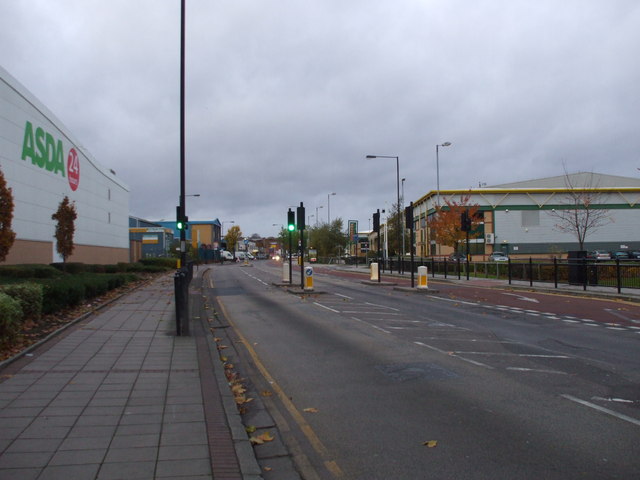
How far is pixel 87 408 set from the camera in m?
5.87

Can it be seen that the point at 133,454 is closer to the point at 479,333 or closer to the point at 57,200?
the point at 479,333

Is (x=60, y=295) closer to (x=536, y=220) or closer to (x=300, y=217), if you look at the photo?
(x=300, y=217)

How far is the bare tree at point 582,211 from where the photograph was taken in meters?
40.2

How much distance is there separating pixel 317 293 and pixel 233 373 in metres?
14.6

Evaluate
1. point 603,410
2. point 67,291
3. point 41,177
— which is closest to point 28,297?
point 67,291

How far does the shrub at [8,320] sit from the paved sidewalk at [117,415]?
0.48m

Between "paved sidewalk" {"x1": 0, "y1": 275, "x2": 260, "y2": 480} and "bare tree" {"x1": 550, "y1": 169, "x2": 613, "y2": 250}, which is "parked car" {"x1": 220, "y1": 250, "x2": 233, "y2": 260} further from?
"paved sidewalk" {"x1": 0, "y1": 275, "x2": 260, "y2": 480}

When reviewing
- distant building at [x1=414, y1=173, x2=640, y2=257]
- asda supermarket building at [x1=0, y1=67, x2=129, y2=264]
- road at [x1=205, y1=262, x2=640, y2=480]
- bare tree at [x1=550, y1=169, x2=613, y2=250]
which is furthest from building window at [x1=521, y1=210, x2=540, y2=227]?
road at [x1=205, y1=262, x2=640, y2=480]

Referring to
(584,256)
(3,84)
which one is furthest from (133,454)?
(584,256)

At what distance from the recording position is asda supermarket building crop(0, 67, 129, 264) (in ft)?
71.3

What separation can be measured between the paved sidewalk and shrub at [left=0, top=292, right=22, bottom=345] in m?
0.48

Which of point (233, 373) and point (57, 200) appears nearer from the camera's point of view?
point (233, 373)

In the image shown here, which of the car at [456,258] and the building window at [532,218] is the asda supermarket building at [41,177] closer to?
the car at [456,258]

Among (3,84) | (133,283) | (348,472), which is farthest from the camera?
(133,283)
